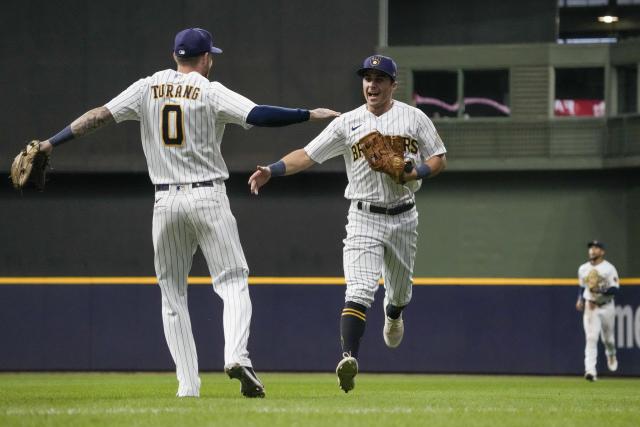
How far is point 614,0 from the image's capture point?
29.2 metres

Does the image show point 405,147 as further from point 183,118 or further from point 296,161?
point 183,118

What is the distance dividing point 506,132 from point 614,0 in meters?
5.65

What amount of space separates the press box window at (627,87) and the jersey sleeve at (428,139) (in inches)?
735

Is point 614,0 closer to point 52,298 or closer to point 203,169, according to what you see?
point 52,298

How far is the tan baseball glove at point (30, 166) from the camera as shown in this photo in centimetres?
732

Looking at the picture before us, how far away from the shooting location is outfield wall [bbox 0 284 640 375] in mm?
18078

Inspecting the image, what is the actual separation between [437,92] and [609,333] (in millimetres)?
9896

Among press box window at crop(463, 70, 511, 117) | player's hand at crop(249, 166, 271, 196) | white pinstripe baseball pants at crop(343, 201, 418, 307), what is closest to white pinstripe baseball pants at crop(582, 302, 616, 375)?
white pinstripe baseball pants at crop(343, 201, 418, 307)

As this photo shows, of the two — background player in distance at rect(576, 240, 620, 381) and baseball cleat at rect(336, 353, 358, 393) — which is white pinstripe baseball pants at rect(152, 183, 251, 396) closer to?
baseball cleat at rect(336, 353, 358, 393)

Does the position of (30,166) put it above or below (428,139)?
below

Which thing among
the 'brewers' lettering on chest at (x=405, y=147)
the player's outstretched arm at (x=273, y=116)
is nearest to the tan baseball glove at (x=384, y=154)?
the 'brewers' lettering on chest at (x=405, y=147)

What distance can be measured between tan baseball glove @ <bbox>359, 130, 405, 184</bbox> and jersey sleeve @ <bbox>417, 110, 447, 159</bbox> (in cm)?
24

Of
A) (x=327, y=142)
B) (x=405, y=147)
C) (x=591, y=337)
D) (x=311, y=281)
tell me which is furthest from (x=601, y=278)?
(x=327, y=142)

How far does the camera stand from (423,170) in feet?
26.0
